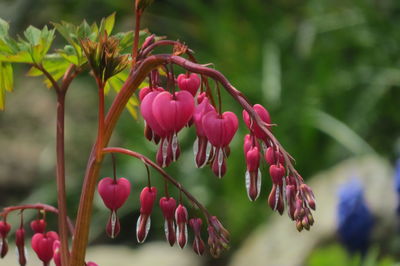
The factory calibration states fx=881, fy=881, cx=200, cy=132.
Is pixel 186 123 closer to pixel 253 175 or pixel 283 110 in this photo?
pixel 253 175

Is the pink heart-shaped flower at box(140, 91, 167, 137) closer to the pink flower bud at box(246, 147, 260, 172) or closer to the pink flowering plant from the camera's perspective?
the pink flowering plant

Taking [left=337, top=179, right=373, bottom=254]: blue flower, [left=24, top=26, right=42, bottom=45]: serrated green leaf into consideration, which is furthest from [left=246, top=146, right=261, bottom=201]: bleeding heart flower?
[left=337, top=179, right=373, bottom=254]: blue flower

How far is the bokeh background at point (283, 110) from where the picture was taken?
6152mm

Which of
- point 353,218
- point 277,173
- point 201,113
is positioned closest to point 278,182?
point 277,173

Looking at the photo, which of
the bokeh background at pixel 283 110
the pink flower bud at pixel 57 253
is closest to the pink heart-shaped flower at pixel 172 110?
the pink flower bud at pixel 57 253

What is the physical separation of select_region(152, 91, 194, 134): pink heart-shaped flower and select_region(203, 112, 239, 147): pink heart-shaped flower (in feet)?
0.10

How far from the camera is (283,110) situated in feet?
21.8

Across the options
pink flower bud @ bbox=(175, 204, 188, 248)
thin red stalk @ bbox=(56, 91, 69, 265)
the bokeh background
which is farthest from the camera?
the bokeh background

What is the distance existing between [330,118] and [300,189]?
5409 millimetres

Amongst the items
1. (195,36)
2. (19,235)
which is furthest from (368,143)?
(19,235)

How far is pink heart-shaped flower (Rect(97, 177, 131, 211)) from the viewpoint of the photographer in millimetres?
1351

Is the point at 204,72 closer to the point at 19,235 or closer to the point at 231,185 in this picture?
the point at 19,235

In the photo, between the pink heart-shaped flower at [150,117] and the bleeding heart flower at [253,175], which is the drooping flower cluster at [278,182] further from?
the pink heart-shaped flower at [150,117]

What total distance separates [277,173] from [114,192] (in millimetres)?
295
